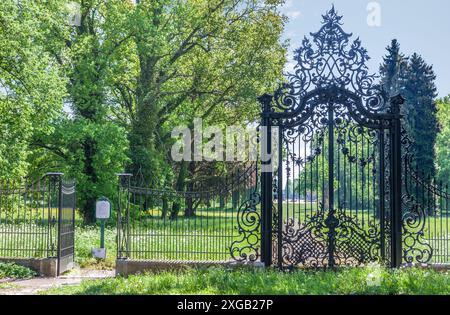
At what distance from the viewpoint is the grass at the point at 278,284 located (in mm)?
7316

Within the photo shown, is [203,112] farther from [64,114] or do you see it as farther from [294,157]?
[294,157]

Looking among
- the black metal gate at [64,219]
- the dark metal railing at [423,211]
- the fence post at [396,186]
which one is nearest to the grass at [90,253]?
the black metal gate at [64,219]

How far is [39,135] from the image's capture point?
20.0 meters

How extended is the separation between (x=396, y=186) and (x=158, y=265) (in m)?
4.89

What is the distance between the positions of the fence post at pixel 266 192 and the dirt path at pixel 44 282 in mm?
3408

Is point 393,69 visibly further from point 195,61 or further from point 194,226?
point 194,226

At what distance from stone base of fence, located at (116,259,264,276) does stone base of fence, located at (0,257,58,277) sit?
161cm

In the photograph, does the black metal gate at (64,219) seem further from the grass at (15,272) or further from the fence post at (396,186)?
the fence post at (396,186)

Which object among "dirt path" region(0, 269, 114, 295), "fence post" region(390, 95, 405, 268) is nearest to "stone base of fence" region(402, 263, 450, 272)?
"fence post" region(390, 95, 405, 268)

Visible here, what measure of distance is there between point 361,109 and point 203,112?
1796 cm

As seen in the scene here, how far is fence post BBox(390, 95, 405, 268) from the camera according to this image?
30.1ft

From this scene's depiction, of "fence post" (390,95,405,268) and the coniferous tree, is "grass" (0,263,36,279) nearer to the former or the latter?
"fence post" (390,95,405,268)

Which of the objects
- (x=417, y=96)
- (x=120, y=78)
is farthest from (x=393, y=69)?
(x=120, y=78)
